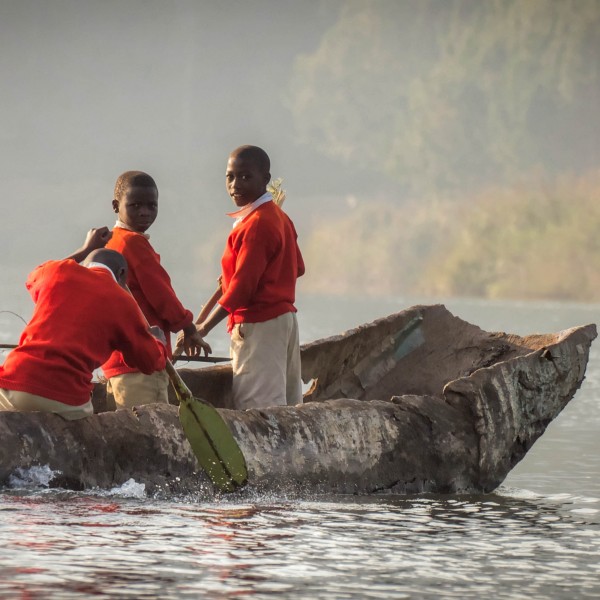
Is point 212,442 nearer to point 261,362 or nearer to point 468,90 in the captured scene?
point 261,362

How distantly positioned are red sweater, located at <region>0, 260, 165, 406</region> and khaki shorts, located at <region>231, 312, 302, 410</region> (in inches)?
57.7

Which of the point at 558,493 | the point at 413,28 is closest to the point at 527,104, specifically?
the point at 413,28

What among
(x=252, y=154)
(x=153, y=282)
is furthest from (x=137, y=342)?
(x=252, y=154)

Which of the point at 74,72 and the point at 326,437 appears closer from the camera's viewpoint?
the point at 326,437

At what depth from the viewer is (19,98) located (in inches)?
6727

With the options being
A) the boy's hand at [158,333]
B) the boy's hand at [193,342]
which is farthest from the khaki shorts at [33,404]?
the boy's hand at [193,342]

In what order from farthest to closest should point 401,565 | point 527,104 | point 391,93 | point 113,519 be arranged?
point 391,93, point 527,104, point 113,519, point 401,565

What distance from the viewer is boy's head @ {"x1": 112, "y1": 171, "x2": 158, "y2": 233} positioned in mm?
8391

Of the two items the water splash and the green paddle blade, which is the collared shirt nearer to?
the green paddle blade

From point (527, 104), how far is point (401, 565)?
137039 mm

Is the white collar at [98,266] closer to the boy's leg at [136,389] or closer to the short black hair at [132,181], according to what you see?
the boy's leg at [136,389]

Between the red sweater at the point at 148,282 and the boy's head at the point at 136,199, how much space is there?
0.27ft

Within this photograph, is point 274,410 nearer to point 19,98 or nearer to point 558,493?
point 558,493

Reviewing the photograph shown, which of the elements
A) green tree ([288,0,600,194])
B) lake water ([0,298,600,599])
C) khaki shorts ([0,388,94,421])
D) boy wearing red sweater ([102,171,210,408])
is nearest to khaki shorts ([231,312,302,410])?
boy wearing red sweater ([102,171,210,408])
